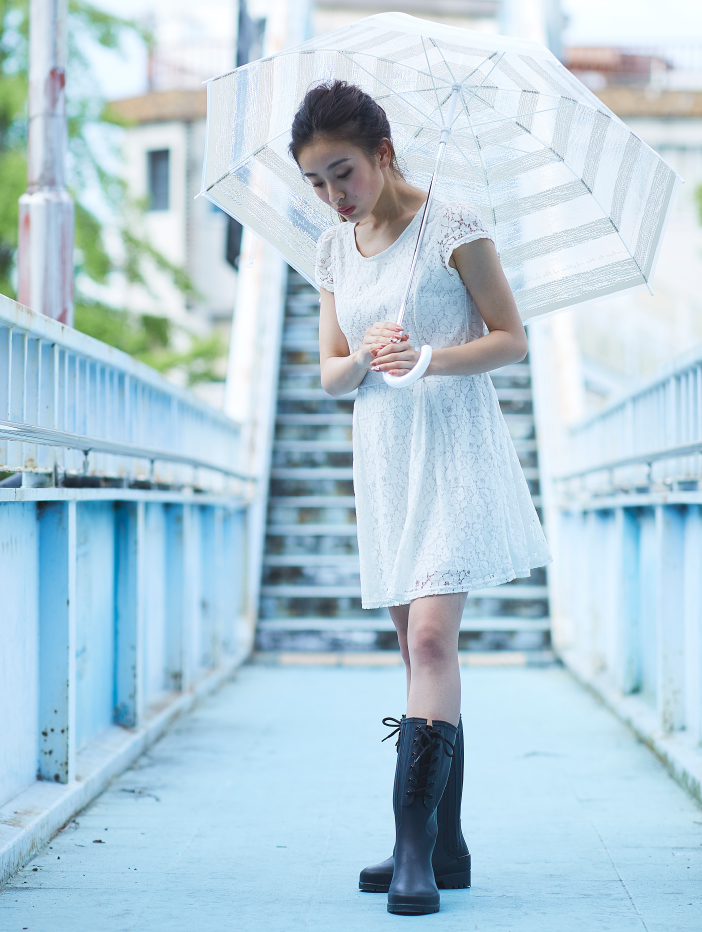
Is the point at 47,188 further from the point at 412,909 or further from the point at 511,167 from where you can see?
the point at 412,909

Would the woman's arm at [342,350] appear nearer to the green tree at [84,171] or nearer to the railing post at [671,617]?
the railing post at [671,617]

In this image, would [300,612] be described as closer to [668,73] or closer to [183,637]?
[183,637]

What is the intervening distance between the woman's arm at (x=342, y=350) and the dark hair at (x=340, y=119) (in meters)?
0.42

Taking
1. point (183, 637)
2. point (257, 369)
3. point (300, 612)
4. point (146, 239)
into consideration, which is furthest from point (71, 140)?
point (183, 637)

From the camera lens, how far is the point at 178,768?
14.9ft

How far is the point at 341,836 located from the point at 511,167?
2.01 m

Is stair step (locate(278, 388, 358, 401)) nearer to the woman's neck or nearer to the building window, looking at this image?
the woman's neck

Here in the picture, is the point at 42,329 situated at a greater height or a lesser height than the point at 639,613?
greater

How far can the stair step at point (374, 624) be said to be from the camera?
7980 millimetres

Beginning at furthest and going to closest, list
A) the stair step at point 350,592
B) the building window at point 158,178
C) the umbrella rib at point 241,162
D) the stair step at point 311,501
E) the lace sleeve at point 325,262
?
the building window at point 158,178
the stair step at point 311,501
the stair step at point 350,592
the umbrella rib at point 241,162
the lace sleeve at point 325,262

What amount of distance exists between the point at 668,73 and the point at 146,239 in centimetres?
1695

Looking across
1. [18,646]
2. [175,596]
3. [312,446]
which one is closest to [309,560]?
[312,446]

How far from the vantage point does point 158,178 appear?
97.3 ft

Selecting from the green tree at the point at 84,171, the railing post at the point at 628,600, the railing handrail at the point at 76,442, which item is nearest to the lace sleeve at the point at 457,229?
the railing handrail at the point at 76,442
